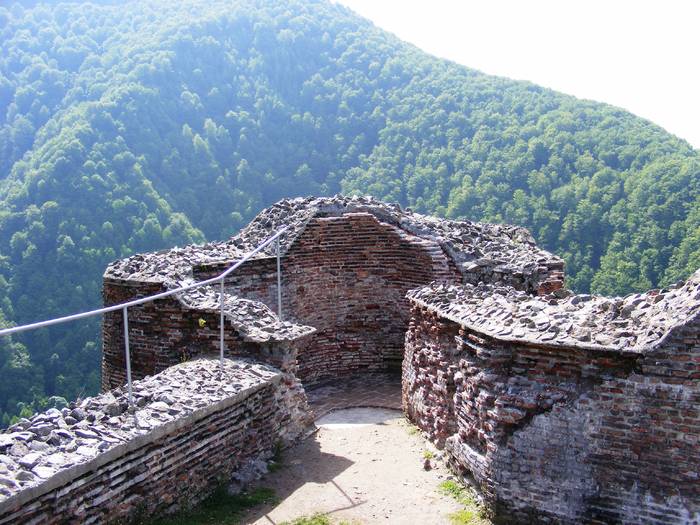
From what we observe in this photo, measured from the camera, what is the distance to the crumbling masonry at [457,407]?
5.32 m

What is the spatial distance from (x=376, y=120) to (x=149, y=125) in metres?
20.1

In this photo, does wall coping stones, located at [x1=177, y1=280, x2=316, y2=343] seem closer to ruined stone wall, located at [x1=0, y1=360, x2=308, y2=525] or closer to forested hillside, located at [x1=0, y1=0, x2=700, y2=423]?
ruined stone wall, located at [x1=0, y1=360, x2=308, y2=525]

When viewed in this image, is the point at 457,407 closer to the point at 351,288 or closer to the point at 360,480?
the point at 360,480

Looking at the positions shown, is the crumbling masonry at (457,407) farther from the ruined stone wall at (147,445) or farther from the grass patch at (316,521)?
the grass patch at (316,521)

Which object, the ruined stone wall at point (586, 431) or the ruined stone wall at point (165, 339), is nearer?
the ruined stone wall at point (586, 431)

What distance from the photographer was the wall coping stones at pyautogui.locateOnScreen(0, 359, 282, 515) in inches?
189

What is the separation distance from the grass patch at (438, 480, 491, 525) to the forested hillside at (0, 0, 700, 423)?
27.8 m

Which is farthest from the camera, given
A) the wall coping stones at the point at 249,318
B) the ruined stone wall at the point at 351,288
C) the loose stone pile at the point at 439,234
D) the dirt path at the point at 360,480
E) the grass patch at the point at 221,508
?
the ruined stone wall at the point at 351,288

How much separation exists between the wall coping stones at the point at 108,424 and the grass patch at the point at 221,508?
2.42ft

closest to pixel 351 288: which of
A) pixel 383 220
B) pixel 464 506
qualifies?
pixel 383 220

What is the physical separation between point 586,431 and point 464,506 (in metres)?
1.40

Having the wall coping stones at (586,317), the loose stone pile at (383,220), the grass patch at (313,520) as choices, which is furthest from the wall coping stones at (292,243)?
the grass patch at (313,520)

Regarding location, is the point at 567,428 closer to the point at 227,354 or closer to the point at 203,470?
the point at 203,470

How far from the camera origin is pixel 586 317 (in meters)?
6.12
